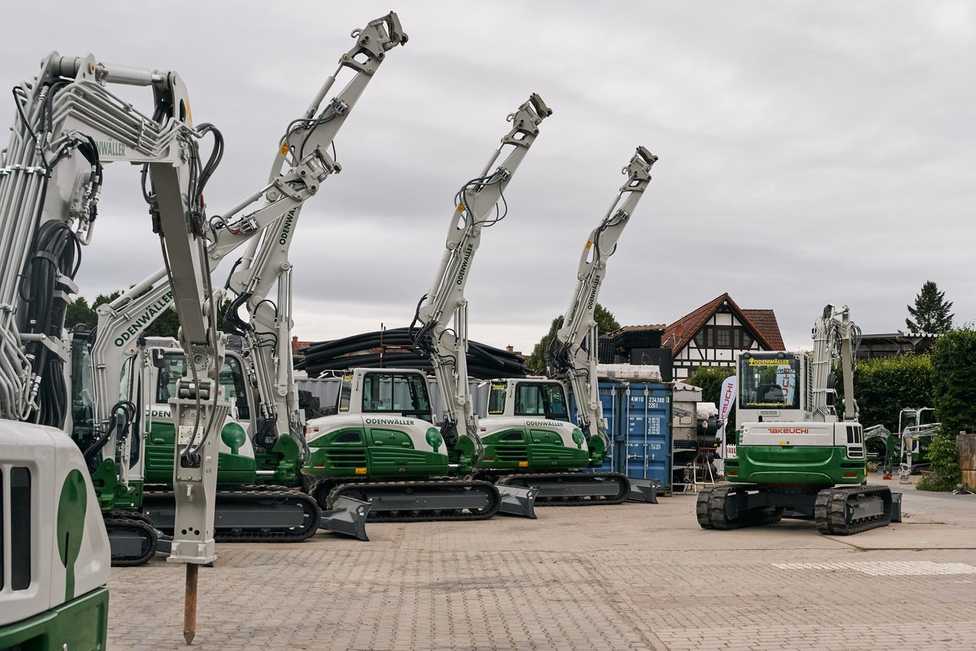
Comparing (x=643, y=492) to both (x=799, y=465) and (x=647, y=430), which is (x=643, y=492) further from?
(x=799, y=465)

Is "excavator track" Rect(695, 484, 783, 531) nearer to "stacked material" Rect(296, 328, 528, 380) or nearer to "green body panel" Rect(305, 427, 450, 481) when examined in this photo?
"green body panel" Rect(305, 427, 450, 481)

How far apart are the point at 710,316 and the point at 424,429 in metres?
37.0

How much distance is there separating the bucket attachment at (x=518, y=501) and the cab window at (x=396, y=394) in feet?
6.62

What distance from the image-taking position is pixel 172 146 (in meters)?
8.64

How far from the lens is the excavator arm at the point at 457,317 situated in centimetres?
2155

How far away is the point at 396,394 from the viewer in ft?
67.5

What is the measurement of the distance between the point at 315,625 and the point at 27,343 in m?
3.39

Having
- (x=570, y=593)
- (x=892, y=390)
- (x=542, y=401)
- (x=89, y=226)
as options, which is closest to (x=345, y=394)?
(x=542, y=401)

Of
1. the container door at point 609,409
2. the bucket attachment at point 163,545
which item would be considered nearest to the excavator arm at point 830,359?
the container door at point 609,409

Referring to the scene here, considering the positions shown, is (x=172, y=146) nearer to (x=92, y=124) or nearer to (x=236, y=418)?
(x=92, y=124)

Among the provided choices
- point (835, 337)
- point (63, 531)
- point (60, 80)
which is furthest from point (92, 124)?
point (835, 337)

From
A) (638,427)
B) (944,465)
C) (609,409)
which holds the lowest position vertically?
(944,465)

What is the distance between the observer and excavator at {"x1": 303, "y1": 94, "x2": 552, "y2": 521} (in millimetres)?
19703

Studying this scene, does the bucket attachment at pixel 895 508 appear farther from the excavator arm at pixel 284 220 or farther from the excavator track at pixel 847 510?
the excavator arm at pixel 284 220
